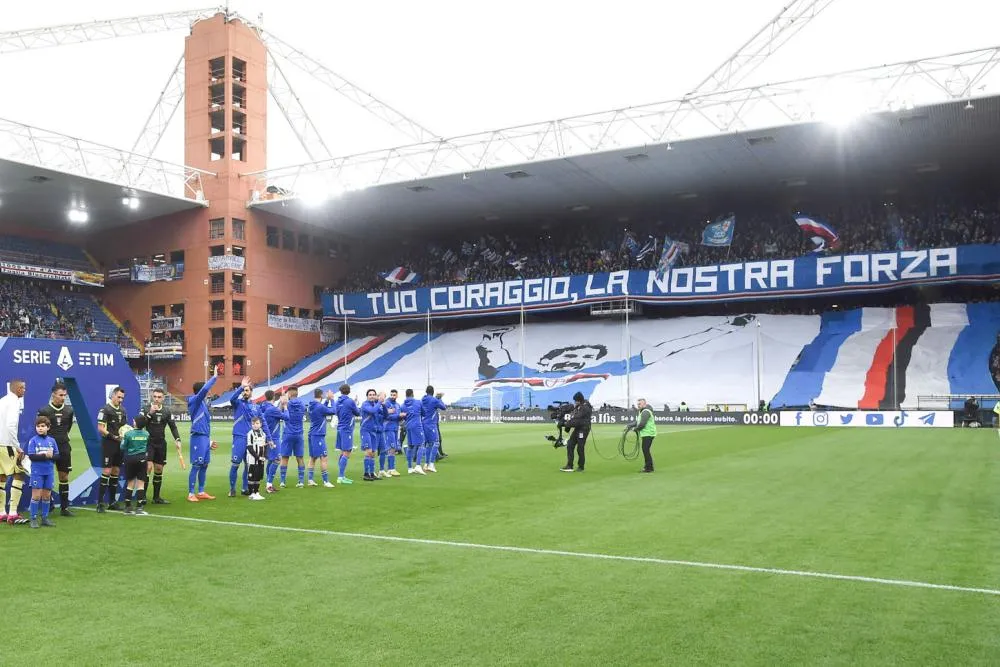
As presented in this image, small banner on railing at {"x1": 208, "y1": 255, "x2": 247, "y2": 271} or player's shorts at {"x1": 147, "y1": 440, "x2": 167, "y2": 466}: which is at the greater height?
small banner on railing at {"x1": 208, "y1": 255, "x2": 247, "y2": 271}

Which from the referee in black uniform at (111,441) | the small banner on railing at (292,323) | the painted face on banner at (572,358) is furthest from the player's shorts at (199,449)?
the small banner on railing at (292,323)

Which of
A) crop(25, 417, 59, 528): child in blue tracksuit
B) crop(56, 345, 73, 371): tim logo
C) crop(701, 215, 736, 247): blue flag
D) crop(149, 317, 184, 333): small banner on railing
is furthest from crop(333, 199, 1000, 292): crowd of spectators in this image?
crop(25, 417, 59, 528): child in blue tracksuit

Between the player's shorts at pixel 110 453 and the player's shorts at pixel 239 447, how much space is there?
203cm

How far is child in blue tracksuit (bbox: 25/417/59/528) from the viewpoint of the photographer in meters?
11.7

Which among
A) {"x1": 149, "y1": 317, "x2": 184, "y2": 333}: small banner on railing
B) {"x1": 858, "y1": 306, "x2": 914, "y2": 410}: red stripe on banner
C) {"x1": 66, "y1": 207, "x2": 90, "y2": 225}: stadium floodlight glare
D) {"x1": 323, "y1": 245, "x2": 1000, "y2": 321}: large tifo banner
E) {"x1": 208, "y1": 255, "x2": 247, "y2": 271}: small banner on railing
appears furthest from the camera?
{"x1": 149, "y1": 317, "x2": 184, "y2": 333}: small banner on railing

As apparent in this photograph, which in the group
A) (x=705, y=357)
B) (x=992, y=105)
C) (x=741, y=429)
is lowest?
(x=741, y=429)

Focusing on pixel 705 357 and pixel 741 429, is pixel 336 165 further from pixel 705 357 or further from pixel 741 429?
pixel 741 429

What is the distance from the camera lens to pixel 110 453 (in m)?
13.3

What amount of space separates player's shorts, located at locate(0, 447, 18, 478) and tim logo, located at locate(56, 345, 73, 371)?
225cm

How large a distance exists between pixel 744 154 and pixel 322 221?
32.6m

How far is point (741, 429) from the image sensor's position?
3766 centimetres

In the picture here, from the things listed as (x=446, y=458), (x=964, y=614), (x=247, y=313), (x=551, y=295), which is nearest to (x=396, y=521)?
(x=964, y=614)

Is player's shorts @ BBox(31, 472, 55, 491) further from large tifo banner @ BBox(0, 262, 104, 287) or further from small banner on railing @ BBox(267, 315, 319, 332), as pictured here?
large tifo banner @ BBox(0, 262, 104, 287)

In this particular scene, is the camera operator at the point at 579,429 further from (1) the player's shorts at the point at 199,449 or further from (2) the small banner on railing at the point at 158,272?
(2) the small banner on railing at the point at 158,272
